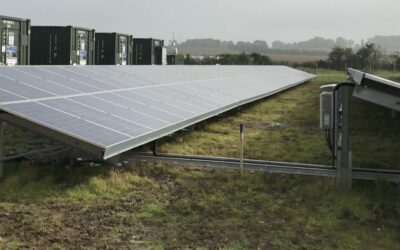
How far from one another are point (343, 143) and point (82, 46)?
21561mm

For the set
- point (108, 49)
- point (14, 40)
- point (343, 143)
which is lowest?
point (343, 143)

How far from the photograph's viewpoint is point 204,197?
30.6 ft

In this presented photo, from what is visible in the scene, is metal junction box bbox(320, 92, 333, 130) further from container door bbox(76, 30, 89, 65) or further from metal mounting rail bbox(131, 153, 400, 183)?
container door bbox(76, 30, 89, 65)

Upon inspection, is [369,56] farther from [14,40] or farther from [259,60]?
[14,40]

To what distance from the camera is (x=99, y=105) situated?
450 inches

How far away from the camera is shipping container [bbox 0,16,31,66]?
830 inches

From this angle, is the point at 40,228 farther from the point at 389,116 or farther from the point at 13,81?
the point at 389,116

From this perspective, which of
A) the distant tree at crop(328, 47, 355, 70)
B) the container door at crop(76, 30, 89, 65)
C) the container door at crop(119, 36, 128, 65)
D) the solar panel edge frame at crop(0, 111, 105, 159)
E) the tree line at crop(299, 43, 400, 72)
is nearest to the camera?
the solar panel edge frame at crop(0, 111, 105, 159)

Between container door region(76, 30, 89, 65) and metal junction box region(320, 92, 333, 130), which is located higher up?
container door region(76, 30, 89, 65)

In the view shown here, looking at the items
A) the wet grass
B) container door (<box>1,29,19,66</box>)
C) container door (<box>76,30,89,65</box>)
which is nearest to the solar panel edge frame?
the wet grass

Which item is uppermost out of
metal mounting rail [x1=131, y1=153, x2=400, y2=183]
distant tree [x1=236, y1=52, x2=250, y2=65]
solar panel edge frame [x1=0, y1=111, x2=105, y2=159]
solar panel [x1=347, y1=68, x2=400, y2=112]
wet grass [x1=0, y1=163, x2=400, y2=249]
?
distant tree [x1=236, y1=52, x2=250, y2=65]

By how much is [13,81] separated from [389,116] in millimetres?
14696

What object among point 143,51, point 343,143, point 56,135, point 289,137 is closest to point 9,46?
point 289,137

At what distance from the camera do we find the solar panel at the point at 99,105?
9.13m
